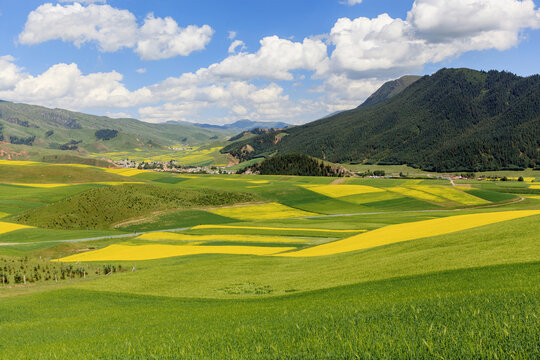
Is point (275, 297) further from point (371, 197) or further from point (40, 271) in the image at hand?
point (371, 197)

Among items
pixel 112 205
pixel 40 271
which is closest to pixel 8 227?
pixel 112 205

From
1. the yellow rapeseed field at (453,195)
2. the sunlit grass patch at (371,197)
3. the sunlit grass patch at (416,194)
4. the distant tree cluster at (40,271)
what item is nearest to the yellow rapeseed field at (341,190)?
the sunlit grass patch at (371,197)

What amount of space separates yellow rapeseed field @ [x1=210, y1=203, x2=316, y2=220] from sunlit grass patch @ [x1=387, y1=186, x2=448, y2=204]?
43769mm

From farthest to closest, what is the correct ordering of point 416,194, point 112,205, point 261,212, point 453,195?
point 416,194, point 453,195, point 261,212, point 112,205

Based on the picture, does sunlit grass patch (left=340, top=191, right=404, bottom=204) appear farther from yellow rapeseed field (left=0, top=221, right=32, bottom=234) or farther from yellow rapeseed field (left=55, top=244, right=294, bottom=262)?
yellow rapeseed field (left=0, top=221, right=32, bottom=234)

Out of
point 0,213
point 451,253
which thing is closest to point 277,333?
point 451,253

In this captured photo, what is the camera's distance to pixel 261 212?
345 feet

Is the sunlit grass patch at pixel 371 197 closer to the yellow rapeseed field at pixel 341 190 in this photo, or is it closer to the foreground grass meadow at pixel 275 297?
the yellow rapeseed field at pixel 341 190

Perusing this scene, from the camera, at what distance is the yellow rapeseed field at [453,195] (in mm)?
109875

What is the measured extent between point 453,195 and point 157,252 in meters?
106

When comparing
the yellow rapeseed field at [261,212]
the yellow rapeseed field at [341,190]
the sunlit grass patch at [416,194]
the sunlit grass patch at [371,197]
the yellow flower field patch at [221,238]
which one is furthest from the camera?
the yellow rapeseed field at [341,190]

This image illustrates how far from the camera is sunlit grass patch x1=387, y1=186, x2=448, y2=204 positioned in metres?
114

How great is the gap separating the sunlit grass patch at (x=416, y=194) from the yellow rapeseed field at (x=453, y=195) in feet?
9.83

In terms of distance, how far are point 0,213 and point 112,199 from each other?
1159 inches
